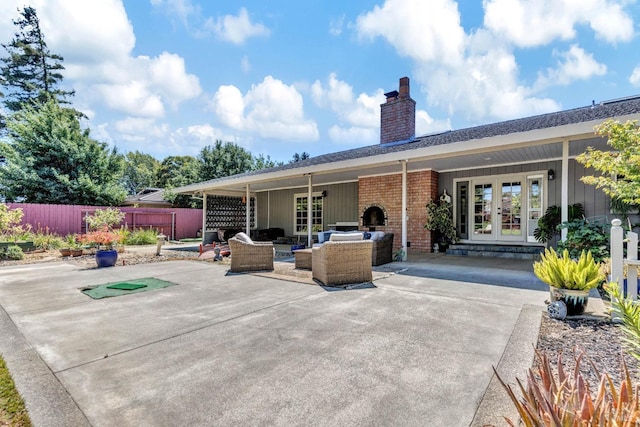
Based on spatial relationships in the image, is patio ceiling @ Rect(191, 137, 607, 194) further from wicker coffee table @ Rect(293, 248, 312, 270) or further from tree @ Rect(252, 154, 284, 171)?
tree @ Rect(252, 154, 284, 171)

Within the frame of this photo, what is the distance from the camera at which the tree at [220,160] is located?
25359 millimetres

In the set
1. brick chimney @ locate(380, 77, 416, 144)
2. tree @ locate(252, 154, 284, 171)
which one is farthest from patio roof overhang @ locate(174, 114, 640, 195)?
tree @ locate(252, 154, 284, 171)

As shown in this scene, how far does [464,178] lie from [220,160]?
20.8 metres

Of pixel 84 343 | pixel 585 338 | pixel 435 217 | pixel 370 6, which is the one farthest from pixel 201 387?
pixel 370 6

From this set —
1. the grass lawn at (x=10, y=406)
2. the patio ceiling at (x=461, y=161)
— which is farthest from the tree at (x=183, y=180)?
the grass lawn at (x=10, y=406)

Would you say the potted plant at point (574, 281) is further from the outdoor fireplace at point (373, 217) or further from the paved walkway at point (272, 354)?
the outdoor fireplace at point (373, 217)

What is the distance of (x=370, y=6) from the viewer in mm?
8633

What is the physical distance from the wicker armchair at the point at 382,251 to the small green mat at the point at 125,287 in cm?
418

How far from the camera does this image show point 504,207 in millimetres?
8820

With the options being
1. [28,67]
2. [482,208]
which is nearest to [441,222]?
[482,208]

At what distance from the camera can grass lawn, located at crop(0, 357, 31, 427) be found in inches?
69.7

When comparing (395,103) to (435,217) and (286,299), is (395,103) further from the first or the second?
(286,299)

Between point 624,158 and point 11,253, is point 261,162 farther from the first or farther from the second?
point 624,158

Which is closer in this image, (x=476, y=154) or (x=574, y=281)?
(x=574, y=281)
